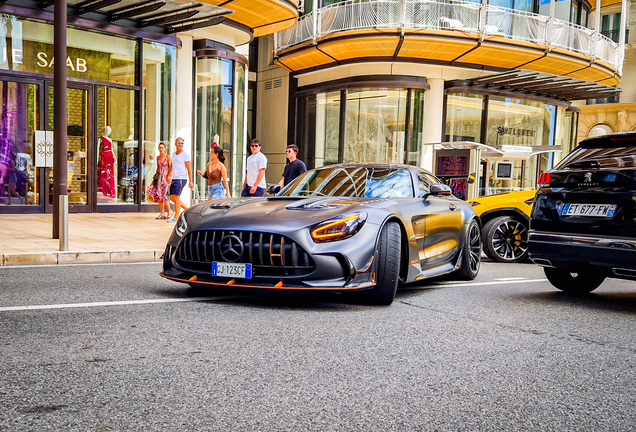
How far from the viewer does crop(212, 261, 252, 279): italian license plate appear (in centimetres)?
526

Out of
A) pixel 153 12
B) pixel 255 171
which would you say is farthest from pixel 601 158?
pixel 153 12

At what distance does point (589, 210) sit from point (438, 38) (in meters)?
14.8

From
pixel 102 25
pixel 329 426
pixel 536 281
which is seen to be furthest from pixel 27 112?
pixel 329 426

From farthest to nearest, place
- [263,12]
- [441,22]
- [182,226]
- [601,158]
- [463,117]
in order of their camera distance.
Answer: [463,117] → [441,22] → [263,12] → [601,158] → [182,226]

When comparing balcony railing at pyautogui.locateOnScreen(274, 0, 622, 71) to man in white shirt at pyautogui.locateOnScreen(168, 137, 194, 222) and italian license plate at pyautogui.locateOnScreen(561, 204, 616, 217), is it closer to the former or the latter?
man in white shirt at pyautogui.locateOnScreen(168, 137, 194, 222)

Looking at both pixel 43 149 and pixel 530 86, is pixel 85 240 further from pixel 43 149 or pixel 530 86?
pixel 530 86

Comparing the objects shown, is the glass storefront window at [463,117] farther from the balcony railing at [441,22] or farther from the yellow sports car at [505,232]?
the yellow sports car at [505,232]

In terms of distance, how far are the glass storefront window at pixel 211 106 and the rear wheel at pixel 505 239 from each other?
1000 cm

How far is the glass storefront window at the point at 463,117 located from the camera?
22406 mm

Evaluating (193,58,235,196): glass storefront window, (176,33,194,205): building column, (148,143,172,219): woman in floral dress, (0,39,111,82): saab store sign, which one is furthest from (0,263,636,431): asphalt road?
(193,58,235,196): glass storefront window

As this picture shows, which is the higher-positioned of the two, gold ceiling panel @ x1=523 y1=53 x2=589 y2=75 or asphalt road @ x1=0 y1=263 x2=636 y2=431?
gold ceiling panel @ x1=523 y1=53 x2=589 y2=75

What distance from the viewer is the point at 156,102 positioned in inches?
664

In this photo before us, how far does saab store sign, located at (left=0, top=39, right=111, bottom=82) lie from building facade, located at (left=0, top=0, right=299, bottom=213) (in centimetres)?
2

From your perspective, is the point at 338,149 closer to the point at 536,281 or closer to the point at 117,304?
the point at 536,281
